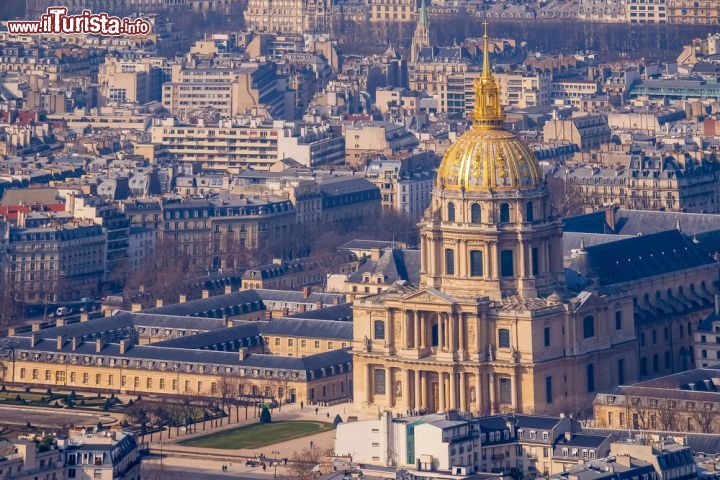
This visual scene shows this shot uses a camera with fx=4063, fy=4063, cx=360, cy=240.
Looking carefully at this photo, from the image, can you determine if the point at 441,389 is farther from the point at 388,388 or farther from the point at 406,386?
the point at 388,388

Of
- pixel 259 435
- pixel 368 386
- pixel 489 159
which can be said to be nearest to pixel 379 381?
pixel 368 386

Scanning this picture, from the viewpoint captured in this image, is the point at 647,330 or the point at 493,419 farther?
the point at 647,330

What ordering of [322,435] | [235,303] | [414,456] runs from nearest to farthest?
[414,456], [322,435], [235,303]

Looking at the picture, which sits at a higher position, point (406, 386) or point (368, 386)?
point (406, 386)


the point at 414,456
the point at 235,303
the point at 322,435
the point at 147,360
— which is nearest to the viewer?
the point at 414,456

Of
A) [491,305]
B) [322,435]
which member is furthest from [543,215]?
[322,435]

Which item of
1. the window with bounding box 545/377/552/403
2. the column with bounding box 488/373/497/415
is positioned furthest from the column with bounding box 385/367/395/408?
the window with bounding box 545/377/552/403

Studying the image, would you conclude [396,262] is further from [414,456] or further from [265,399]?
[414,456]
